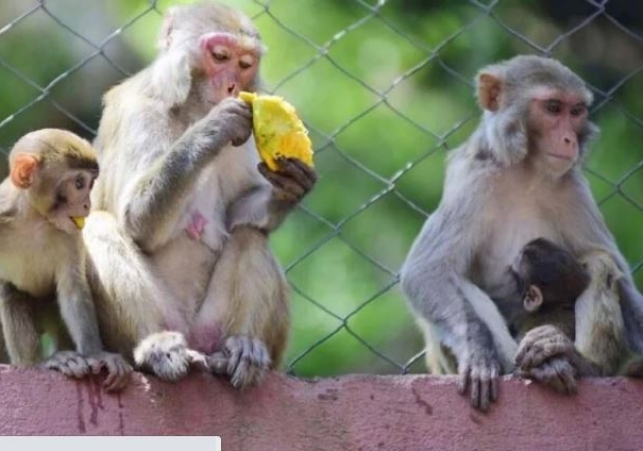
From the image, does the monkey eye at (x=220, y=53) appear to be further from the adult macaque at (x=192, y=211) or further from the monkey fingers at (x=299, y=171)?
the monkey fingers at (x=299, y=171)

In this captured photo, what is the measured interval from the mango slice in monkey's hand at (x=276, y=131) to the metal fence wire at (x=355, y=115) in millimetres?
915

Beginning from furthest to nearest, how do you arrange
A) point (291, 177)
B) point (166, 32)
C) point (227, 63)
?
point (166, 32) → point (227, 63) → point (291, 177)

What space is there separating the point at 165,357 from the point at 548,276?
1.50 m

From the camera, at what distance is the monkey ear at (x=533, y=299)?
8211mm

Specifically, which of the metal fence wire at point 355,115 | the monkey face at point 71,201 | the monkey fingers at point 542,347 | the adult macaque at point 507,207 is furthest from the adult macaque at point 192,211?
the monkey fingers at point 542,347

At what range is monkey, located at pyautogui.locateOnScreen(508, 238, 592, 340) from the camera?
8172 mm

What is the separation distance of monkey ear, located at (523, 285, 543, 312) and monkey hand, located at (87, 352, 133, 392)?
1.59 metres

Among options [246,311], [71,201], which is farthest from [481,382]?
[71,201]

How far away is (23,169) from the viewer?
7.66 metres

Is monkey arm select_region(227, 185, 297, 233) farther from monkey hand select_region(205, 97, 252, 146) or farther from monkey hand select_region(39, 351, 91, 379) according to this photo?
monkey hand select_region(39, 351, 91, 379)

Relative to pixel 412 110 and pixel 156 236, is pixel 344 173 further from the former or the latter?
pixel 156 236

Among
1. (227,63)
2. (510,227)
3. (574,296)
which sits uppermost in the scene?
(227,63)

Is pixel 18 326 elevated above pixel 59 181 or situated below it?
below

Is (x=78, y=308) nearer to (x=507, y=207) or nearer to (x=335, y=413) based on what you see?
(x=335, y=413)
